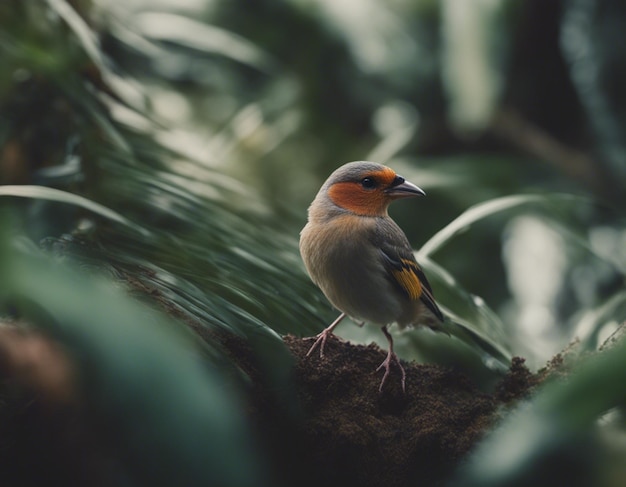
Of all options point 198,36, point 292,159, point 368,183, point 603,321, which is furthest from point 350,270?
point 198,36

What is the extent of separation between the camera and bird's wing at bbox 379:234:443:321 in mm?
935

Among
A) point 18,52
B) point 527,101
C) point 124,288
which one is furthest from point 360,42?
point 124,288

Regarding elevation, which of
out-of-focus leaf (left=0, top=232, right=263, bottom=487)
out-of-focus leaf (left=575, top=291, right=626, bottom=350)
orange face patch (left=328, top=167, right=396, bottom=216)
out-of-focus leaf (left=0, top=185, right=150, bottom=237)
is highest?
out-of-focus leaf (left=575, top=291, right=626, bottom=350)

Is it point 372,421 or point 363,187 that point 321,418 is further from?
point 363,187

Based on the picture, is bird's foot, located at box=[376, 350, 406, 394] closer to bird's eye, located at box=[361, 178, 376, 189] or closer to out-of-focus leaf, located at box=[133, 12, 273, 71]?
bird's eye, located at box=[361, 178, 376, 189]

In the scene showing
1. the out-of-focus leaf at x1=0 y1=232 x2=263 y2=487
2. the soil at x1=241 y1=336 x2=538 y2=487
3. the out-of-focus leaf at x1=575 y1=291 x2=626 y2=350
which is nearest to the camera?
the out-of-focus leaf at x1=0 y1=232 x2=263 y2=487

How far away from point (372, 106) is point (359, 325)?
1.42 m

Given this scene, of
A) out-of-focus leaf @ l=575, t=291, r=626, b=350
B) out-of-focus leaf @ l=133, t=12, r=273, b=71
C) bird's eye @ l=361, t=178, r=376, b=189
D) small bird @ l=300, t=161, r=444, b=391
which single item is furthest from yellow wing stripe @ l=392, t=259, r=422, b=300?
out-of-focus leaf @ l=133, t=12, r=273, b=71

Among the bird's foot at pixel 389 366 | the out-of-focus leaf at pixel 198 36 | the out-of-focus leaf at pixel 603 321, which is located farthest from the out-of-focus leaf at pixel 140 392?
the out-of-focus leaf at pixel 198 36

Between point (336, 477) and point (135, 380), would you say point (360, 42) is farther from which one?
point (135, 380)

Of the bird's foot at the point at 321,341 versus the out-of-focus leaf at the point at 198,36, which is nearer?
the bird's foot at the point at 321,341

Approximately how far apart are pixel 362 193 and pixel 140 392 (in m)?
0.50

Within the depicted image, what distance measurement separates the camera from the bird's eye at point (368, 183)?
3.21 feet

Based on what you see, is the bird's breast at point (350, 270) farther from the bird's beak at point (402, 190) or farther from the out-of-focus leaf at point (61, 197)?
the out-of-focus leaf at point (61, 197)
